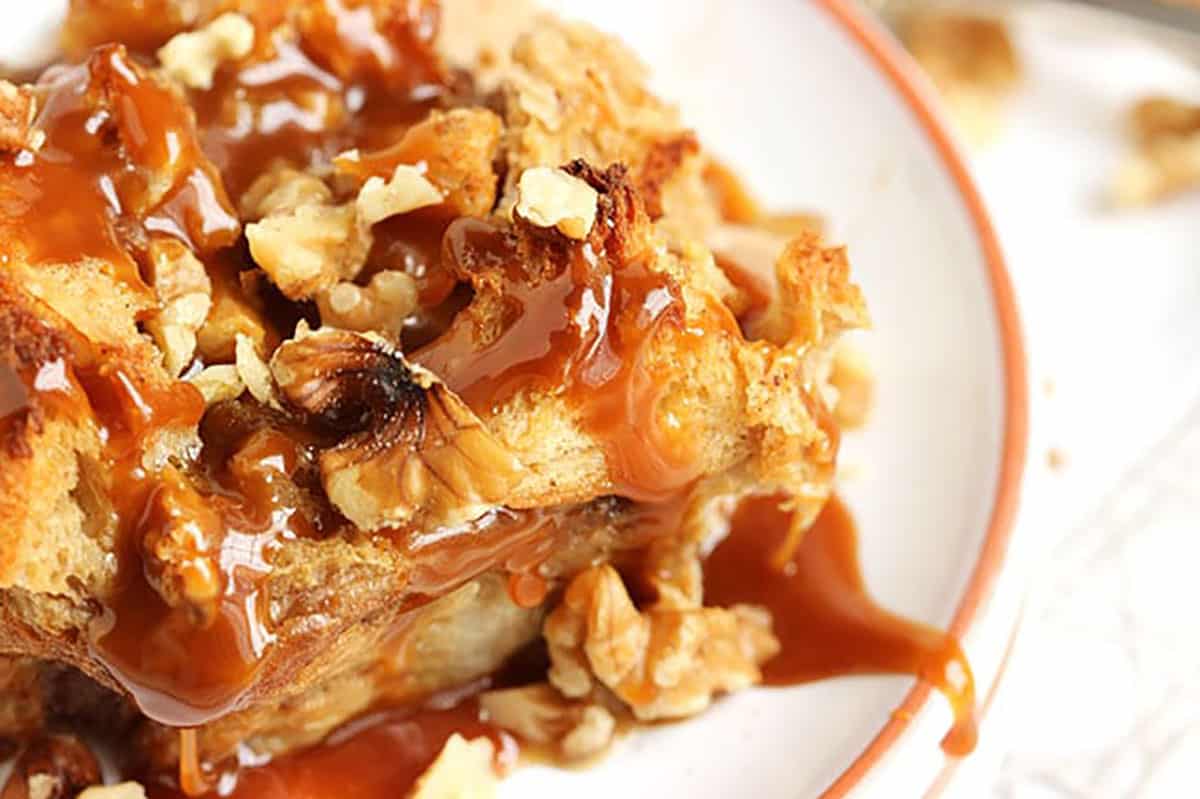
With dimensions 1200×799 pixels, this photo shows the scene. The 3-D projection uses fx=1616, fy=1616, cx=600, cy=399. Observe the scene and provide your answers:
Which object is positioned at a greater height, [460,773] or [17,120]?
[17,120]

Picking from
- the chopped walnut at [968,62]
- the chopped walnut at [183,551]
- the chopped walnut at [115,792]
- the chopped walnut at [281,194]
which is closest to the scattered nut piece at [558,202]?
the chopped walnut at [281,194]

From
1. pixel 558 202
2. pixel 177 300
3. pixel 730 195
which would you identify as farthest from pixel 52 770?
pixel 730 195

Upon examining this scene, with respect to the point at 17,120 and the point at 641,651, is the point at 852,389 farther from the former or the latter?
the point at 17,120

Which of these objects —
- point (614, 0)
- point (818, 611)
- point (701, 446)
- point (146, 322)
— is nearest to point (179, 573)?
point (146, 322)

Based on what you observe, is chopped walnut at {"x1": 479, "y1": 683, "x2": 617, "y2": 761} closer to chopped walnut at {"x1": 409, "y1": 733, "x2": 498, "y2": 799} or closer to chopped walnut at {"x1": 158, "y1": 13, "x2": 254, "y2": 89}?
chopped walnut at {"x1": 409, "y1": 733, "x2": 498, "y2": 799}

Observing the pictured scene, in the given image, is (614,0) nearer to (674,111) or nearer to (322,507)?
(674,111)
